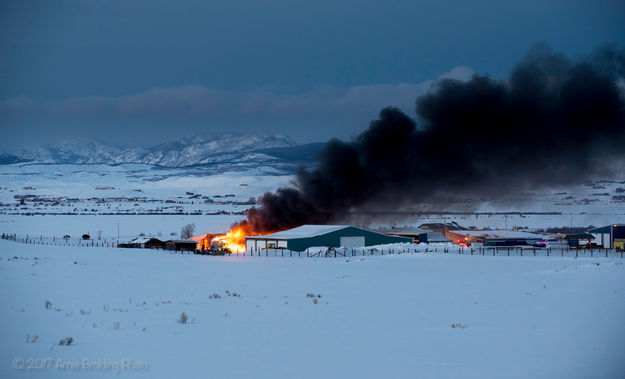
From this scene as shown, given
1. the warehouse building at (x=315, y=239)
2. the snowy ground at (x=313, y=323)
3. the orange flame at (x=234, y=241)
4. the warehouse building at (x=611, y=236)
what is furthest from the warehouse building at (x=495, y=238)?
the snowy ground at (x=313, y=323)

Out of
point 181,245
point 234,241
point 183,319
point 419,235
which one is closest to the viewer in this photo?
point 183,319

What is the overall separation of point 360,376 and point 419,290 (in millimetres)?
15724

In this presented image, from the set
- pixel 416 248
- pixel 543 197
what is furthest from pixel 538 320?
pixel 543 197

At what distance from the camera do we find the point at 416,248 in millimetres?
57625

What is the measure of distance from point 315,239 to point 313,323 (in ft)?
130

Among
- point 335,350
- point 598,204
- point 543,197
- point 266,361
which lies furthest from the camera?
point 543,197

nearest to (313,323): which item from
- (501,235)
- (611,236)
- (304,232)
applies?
(304,232)

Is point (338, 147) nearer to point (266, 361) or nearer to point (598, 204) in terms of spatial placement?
point (266, 361)

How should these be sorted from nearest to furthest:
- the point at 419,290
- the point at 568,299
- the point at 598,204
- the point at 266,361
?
the point at 266,361, the point at 568,299, the point at 419,290, the point at 598,204

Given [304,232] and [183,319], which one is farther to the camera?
[304,232]

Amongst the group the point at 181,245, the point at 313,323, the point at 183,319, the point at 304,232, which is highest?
the point at 304,232

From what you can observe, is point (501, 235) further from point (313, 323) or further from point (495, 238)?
point (313, 323)

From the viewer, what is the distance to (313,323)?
18656 mm

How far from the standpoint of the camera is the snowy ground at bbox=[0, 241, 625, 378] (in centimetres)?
1328
